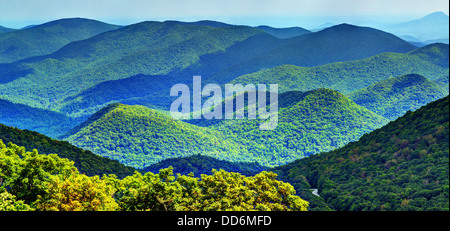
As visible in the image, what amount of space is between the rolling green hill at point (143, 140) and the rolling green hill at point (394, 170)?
66.2 meters

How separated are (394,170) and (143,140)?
9295 centimetres

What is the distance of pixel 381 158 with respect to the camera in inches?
2288

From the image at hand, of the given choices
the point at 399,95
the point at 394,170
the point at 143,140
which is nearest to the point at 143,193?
the point at 394,170

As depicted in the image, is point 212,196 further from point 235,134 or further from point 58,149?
point 235,134

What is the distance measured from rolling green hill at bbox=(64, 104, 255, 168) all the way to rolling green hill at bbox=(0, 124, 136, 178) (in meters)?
53.7

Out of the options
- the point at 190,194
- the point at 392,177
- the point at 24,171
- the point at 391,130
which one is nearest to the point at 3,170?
the point at 24,171

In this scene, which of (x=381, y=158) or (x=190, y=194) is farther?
(x=381, y=158)

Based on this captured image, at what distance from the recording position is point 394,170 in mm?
53062

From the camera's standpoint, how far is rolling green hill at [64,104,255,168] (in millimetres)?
132125

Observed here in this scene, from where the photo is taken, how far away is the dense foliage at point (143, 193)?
2992 cm

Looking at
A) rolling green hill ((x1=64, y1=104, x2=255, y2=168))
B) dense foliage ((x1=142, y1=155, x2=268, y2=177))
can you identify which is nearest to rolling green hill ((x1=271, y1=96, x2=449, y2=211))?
dense foliage ((x1=142, y1=155, x2=268, y2=177))
